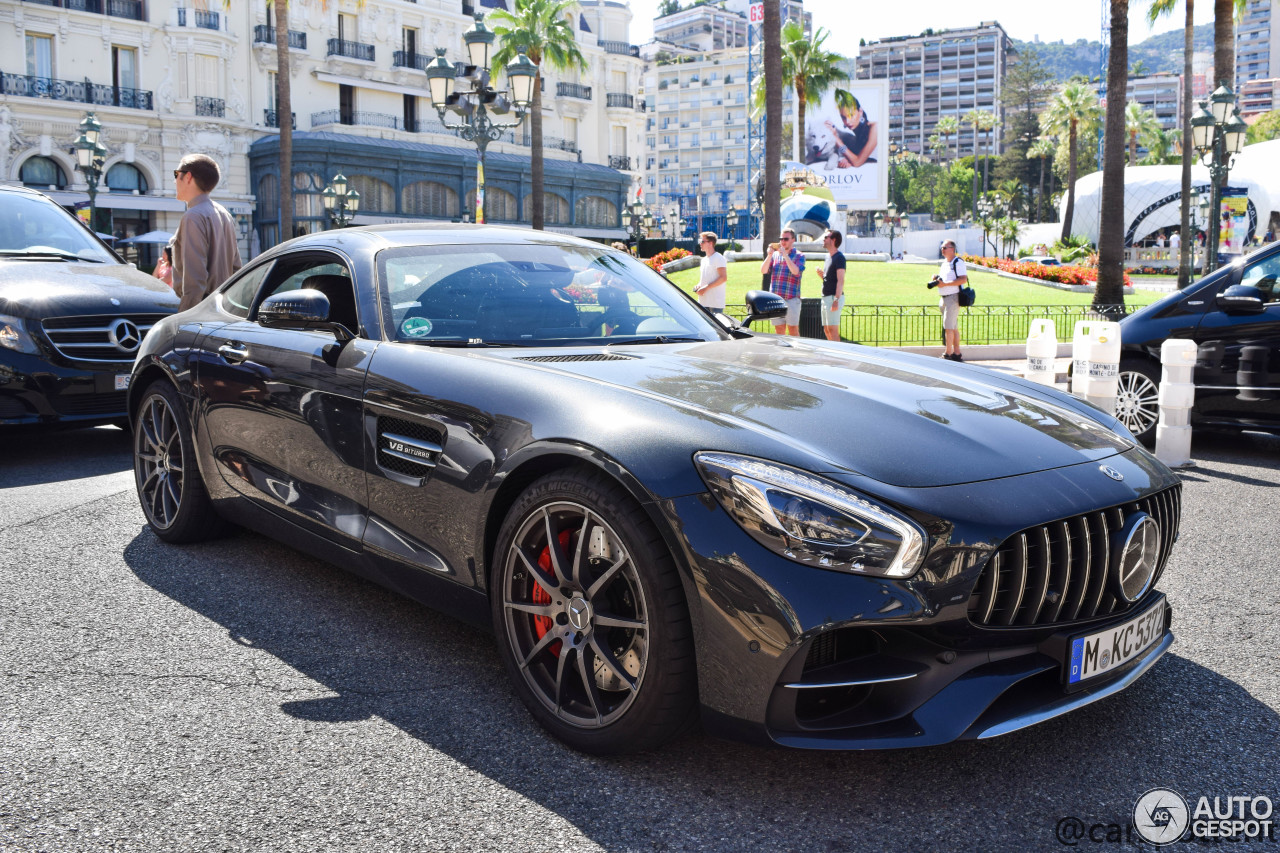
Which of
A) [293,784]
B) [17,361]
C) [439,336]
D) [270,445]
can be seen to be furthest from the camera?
[17,361]

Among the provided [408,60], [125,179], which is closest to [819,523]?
[125,179]

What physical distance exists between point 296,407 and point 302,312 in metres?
0.38

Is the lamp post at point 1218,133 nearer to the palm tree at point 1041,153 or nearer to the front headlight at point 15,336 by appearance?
the front headlight at point 15,336

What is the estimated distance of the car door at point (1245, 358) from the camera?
720 centimetres

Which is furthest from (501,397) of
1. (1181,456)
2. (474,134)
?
(474,134)

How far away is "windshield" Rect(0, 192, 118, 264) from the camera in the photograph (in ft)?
25.7

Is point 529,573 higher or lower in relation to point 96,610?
higher

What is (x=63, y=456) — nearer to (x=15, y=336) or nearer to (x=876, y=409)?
(x=15, y=336)

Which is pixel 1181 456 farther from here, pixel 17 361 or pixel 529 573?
pixel 17 361

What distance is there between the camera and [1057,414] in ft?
10.9

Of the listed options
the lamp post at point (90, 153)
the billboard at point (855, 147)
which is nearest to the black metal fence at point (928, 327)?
the lamp post at point (90, 153)

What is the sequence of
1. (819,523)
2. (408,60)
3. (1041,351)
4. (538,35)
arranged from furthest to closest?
(408,60)
(538,35)
(1041,351)
(819,523)

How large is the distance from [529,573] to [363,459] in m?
0.87

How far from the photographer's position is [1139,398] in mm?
8094
